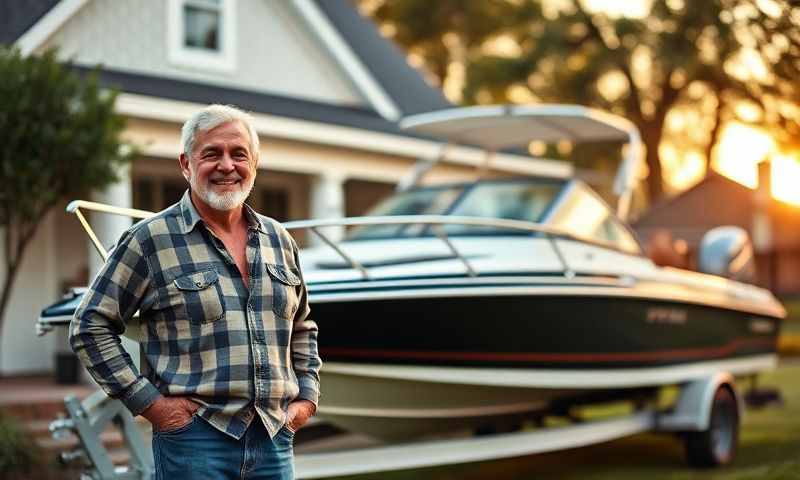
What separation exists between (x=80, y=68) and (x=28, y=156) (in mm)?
2772

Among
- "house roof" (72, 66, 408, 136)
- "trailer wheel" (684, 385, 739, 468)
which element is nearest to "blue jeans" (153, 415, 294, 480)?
"trailer wheel" (684, 385, 739, 468)

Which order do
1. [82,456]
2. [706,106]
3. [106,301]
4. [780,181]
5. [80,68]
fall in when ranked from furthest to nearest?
1. [706,106]
2. [80,68]
3. [780,181]
4. [82,456]
5. [106,301]

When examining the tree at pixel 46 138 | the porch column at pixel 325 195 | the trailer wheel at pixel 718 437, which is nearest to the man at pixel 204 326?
the tree at pixel 46 138

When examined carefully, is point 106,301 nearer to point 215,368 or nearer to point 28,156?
point 215,368

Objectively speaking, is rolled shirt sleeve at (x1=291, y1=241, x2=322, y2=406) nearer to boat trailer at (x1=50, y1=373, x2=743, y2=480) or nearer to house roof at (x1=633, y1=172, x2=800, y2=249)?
boat trailer at (x1=50, y1=373, x2=743, y2=480)

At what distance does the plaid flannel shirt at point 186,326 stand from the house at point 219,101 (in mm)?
6406

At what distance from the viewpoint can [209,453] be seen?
3.22m

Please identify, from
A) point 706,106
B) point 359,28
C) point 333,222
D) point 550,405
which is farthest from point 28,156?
point 706,106

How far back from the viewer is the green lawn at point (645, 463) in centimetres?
794

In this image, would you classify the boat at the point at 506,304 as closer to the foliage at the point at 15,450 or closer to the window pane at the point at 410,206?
Answer: the window pane at the point at 410,206

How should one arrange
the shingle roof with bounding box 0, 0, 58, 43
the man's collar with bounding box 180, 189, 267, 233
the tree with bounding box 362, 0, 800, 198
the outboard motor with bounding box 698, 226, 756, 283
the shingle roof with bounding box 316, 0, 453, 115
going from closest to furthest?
1. the man's collar with bounding box 180, 189, 267, 233
2. the outboard motor with bounding box 698, 226, 756, 283
3. the shingle roof with bounding box 0, 0, 58, 43
4. the shingle roof with bounding box 316, 0, 453, 115
5. the tree with bounding box 362, 0, 800, 198

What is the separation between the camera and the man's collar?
3326mm

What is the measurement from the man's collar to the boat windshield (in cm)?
418

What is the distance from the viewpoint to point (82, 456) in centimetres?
569
